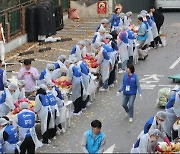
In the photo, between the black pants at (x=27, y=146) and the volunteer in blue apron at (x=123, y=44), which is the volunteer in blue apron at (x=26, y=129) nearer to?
the black pants at (x=27, y=146)

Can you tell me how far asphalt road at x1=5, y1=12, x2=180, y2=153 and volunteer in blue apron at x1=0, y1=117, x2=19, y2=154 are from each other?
167cm

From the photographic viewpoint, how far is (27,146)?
13.7 metres

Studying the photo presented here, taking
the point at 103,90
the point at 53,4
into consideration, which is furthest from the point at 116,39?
the point at 53,4

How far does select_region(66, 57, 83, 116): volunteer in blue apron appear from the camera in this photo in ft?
56.7

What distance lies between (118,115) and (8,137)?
5063 millimetres

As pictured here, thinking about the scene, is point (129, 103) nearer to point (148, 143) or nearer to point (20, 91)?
point (20, 91)

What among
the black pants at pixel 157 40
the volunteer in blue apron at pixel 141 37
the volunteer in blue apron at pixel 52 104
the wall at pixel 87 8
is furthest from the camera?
the wall at pixel 87 8

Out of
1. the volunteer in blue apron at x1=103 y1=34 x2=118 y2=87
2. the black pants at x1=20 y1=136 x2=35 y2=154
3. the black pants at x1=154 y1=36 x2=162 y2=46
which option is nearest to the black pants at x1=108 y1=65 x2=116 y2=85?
the volunteer in blue apron at x1=103 y1=34 x2=118 y2=87

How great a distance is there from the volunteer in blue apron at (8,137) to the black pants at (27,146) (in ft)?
1.04

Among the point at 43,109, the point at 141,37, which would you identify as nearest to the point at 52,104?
the point at 43,109

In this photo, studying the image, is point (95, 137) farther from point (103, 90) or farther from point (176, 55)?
point (176, 55)

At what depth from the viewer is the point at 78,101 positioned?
17.6 meters

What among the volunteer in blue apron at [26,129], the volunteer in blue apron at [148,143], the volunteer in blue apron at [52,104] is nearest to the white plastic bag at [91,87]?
the volunteer in blue apron at [52,104]

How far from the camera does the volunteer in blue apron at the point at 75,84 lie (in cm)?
1728
